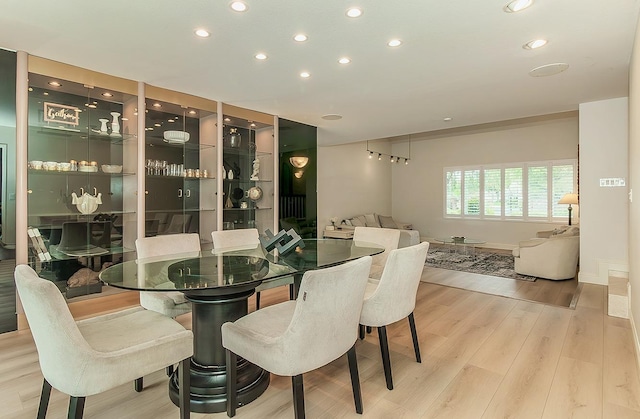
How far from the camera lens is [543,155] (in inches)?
294

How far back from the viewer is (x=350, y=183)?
8.83m

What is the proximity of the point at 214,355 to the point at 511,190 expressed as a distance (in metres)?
7.93

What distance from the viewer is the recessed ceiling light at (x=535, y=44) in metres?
2.67

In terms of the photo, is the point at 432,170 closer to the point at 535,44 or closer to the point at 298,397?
the point at 535,44

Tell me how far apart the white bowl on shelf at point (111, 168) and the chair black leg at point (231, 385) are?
277cm

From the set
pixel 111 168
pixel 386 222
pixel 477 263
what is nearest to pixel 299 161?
pixel 111 168

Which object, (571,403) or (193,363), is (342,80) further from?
(571,403)

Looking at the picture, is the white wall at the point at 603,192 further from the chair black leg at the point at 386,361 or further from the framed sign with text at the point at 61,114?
the framed sign with text at the point at 61,114

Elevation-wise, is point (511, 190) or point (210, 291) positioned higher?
point (511, 190)

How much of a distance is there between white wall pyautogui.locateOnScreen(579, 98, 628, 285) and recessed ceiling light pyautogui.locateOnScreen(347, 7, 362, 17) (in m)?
3.92

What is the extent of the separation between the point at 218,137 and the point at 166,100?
76 centimetres

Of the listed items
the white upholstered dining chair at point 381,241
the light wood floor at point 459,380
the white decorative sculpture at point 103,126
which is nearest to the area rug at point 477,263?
the light wood floor at point 459,380

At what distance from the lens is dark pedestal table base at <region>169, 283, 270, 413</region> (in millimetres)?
1994

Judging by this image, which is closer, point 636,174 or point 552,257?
point 636,174
